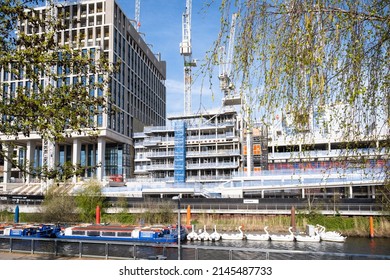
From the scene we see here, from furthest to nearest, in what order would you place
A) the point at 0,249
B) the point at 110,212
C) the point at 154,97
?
the point at 154,97 → the point at 110,212 → the point at 0,249

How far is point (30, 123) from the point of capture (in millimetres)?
11320

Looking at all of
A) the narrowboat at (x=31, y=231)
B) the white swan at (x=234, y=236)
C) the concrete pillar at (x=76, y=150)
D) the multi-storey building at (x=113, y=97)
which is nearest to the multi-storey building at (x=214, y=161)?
the multi-storey building at (x=113, y=97)

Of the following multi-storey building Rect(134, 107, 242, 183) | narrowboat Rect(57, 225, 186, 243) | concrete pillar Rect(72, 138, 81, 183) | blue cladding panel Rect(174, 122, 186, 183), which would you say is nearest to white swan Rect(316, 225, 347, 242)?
narrowboat Rect(57, 225, 186, 243)

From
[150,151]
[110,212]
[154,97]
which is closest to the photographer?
[110,212]

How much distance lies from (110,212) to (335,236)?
29.5 m

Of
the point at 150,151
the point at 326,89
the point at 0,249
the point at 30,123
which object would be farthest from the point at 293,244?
the point at 150,151

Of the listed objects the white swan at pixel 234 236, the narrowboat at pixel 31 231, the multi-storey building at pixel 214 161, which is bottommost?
the white swan at pixel 234 236

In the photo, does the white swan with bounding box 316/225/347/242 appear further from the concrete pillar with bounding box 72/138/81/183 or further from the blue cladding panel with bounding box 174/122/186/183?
the concrete pillar with bounding box 72/138/81/183

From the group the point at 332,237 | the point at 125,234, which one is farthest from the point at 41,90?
the point at 332,237

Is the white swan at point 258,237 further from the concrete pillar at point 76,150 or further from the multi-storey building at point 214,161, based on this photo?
the concrete pillar at point 76,150

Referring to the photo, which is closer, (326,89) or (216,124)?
(326,89)

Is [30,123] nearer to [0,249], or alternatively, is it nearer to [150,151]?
[0,249]

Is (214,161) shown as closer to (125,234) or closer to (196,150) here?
(196,150)

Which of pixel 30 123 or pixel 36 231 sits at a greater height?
pixel 30 123
